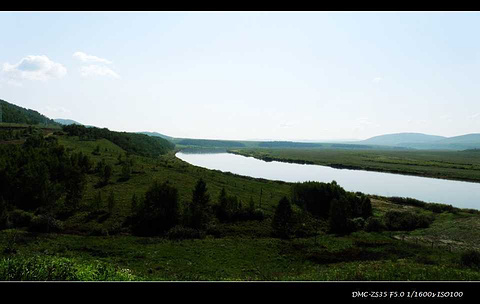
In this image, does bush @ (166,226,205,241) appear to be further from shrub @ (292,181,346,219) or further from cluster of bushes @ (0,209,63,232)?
shrub @ (292,181,346,219)

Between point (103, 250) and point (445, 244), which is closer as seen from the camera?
point (103, 250)

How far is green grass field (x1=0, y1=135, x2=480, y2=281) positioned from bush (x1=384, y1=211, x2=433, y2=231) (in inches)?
81.2

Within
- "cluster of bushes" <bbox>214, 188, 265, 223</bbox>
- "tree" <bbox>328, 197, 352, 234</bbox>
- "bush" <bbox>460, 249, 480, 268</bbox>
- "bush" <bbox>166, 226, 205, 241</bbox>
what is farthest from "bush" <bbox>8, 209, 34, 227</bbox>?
"bush" <bbox>460, 249, 480, 268</bbox>

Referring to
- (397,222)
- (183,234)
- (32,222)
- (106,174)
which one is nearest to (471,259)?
(397,222)

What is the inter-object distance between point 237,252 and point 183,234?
30.9 ft

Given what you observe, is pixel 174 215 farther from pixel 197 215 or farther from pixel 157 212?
pixel 197 215

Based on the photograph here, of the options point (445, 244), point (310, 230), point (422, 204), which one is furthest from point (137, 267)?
point (422, 204)

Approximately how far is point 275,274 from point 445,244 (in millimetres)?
27998

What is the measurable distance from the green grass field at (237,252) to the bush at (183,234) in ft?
4.75

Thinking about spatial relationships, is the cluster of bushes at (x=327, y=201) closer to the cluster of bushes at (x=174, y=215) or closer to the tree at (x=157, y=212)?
the cluster of bushes at (x=174, y=215)

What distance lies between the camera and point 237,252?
102 feet

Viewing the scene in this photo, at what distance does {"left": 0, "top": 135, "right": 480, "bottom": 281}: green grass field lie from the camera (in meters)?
16.0

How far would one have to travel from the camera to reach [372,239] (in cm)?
4022

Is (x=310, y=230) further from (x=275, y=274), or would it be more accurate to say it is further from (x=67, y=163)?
(x=67, y=163)
